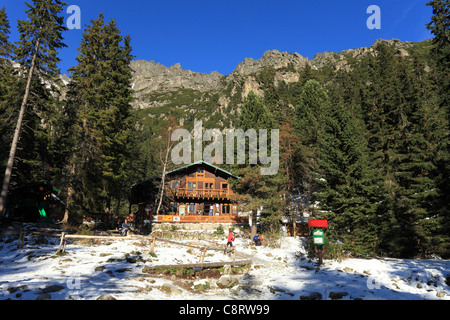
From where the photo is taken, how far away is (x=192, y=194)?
34.7 meters

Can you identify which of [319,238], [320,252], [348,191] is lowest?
[320,252]

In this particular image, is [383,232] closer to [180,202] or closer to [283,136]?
[283,136]

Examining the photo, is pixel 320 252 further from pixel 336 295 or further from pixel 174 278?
pixel 174 278

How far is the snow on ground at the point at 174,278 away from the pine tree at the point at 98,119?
22.5 feet

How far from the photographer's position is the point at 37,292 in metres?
7.48

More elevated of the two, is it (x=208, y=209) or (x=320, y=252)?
(x=208, y=209)

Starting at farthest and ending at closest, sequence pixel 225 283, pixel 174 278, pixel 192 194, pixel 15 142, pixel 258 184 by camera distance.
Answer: pixel 192 194 → pixel 258 184 → pixel 15 142 → pixel 174 278 → pixel 225 283

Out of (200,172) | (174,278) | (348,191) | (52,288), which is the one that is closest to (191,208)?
(200,172)

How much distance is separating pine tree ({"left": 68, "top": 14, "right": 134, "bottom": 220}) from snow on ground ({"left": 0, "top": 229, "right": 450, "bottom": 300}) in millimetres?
6860

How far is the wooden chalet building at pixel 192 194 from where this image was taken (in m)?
34.5

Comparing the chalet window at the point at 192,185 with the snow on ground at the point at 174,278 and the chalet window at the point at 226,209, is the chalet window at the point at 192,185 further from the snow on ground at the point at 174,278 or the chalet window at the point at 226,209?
the snow on ground at the point at 174,278

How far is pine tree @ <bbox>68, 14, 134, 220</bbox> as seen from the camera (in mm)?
21531

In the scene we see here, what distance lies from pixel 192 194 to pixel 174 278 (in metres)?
Result: 23.2

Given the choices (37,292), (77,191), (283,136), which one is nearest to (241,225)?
(283,136)
